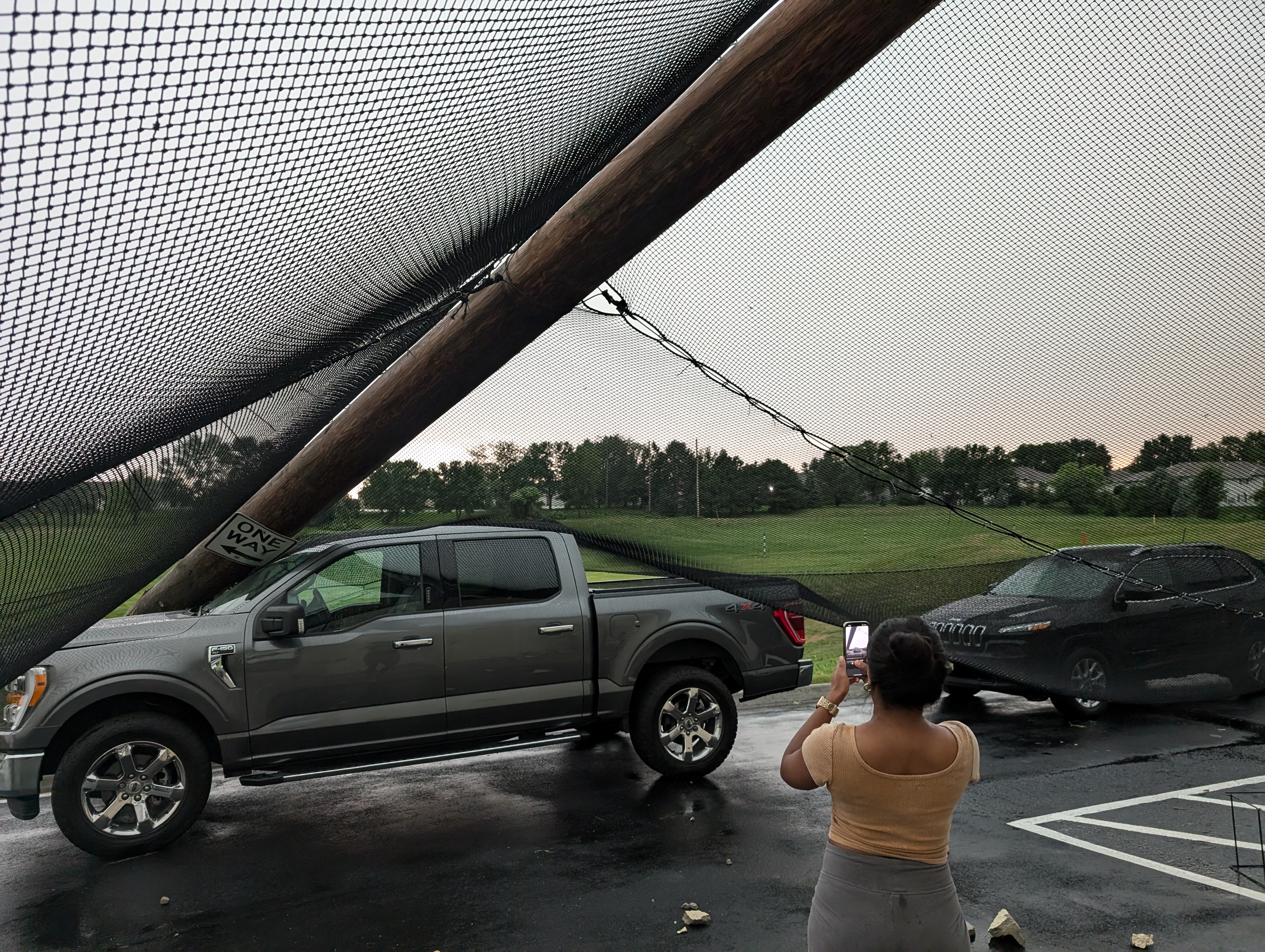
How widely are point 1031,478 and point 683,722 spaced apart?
3.49 metres

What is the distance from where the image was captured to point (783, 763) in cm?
248

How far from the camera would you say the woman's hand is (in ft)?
8.38

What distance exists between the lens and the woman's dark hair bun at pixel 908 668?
240cm

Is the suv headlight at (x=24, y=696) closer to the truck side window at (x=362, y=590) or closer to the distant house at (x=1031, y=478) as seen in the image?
the truck side window at (x=362, y=590)

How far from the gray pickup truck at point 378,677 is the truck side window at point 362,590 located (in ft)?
0.04

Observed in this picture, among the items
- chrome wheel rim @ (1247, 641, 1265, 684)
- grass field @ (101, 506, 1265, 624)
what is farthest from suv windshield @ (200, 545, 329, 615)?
chrome wheel rim @ (1247, 641, 1265, 684)

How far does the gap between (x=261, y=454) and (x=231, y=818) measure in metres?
3.18

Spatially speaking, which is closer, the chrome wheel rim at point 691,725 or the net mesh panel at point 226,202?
the net mesh panel at point 226,202

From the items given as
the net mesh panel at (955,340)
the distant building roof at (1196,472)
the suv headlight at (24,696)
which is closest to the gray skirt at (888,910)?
the net mesh panel at (955,340)

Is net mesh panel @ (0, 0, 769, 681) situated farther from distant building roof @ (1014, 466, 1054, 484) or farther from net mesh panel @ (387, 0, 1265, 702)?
distant building roof @ (1014, 466, 1054, 484)

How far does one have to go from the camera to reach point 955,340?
4.39m

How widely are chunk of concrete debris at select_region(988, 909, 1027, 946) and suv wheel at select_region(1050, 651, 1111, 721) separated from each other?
4.06 m

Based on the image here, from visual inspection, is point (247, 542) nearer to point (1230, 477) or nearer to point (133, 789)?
point (133, 789)

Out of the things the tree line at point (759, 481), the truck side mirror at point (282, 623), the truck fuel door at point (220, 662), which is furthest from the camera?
the truck side mirror at point (282, 623)
